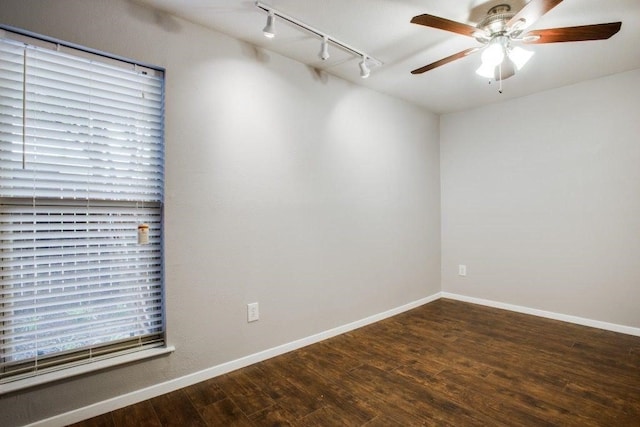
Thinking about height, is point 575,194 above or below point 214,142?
below

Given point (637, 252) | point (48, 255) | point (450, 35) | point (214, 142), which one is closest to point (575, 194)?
point (637, 252)

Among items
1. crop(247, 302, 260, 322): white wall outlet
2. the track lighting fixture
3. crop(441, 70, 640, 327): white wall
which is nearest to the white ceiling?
the track lighting fixture

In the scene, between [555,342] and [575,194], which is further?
[575,194]

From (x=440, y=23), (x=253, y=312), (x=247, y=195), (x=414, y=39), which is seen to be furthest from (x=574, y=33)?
(x=253, y=312)

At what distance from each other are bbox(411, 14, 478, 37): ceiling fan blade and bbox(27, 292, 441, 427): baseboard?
242 cm

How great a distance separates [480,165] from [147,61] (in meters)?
3.56

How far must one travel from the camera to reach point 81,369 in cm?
169

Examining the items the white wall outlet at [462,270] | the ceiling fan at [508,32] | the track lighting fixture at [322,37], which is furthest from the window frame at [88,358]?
the white wall outlet at [462,270]

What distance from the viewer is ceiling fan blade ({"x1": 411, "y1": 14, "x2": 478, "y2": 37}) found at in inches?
65.8

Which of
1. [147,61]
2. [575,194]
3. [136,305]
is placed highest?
[147,61]

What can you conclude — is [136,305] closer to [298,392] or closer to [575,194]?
[298,392]

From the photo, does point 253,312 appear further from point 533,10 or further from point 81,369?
point 533,10

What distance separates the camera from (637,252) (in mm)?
2820

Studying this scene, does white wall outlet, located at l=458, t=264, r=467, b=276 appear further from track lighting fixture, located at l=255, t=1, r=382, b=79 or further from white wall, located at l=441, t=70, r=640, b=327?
track lighting fixture, located at l=255, t=1, r=382, b=79
